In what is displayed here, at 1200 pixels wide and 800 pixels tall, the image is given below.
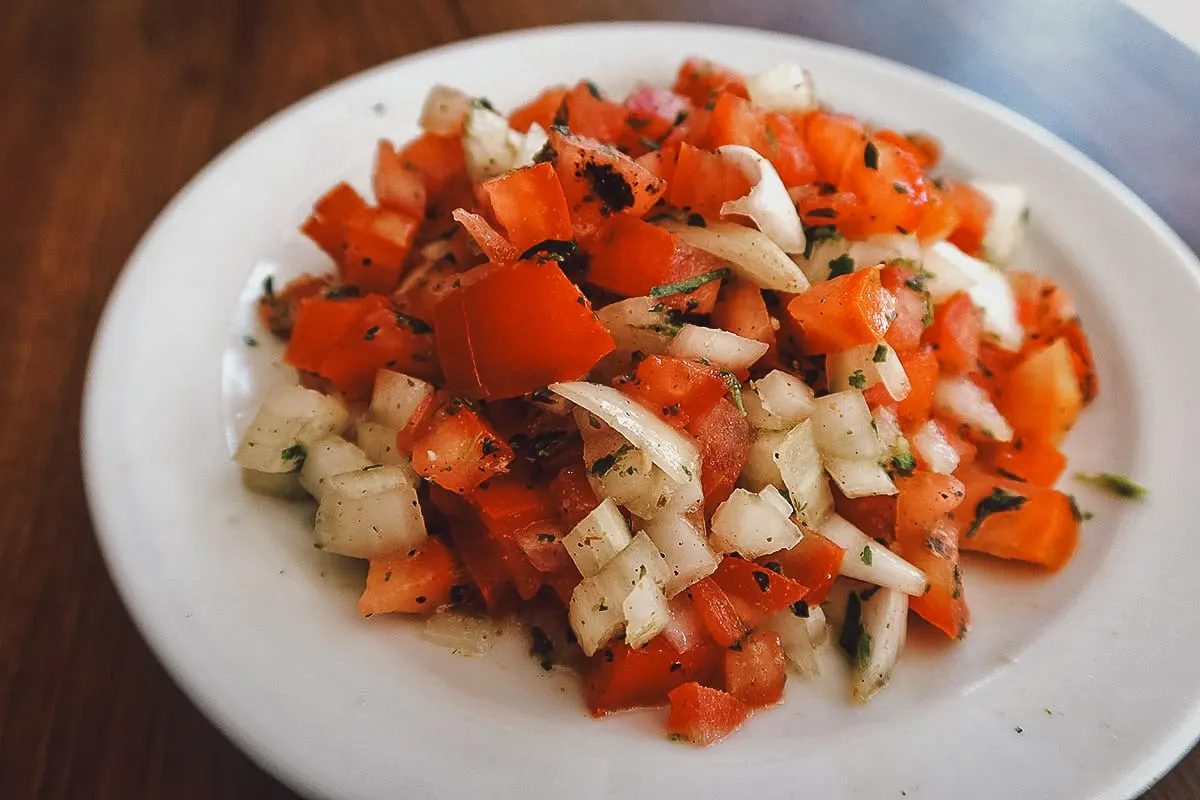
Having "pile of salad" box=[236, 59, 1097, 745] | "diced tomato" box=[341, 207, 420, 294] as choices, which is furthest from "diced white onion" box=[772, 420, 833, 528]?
"diced tomato" box=[341, 207, 420, 294]

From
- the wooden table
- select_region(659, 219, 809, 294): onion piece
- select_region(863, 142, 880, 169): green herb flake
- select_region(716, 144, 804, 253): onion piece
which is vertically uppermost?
select_region(863, 142, 880, 169): green herb flake

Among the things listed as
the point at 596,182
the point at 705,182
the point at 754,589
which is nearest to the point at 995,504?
the point at 754,589

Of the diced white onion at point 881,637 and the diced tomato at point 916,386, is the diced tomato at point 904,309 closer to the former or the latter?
the diced tomato at point 916,386

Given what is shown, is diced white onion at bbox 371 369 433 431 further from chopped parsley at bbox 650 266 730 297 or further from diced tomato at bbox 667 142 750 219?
diced tomato at bbox 667 142 750 219

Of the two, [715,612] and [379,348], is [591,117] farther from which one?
[715,612]

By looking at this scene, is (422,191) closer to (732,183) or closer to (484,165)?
(484,165)
